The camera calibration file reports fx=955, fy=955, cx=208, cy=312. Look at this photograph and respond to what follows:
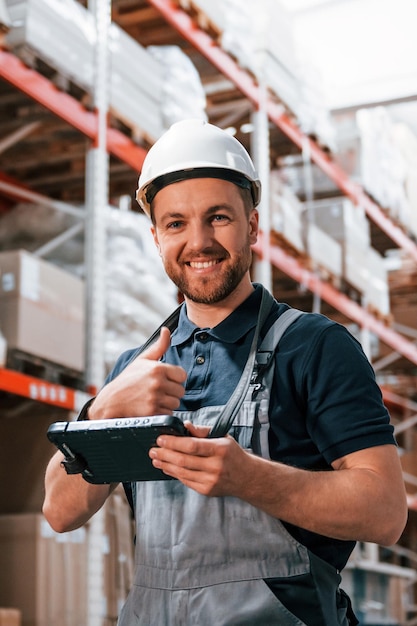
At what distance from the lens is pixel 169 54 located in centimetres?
613

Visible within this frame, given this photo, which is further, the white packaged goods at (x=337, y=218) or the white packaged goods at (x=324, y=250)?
the white packaged goods at (x=337, y=218)

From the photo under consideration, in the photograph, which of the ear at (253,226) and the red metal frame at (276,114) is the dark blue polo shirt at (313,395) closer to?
the ear at (253,226)

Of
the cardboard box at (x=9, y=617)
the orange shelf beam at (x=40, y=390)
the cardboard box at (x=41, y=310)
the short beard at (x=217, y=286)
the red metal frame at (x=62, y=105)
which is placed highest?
the red metal frame at (x=62, y=105)

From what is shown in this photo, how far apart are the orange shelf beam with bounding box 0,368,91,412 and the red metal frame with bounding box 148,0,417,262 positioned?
2593mm

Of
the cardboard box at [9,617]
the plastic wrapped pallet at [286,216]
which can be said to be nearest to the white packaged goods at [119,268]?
the cardboard box at [9,617]

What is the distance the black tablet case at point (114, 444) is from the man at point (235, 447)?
0.03m

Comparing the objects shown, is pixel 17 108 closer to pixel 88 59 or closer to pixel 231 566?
pixel 88 59

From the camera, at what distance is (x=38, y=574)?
4.52m

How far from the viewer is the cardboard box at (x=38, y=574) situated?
14.8 feet

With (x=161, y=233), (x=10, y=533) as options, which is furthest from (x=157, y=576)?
(x=10, y=533)

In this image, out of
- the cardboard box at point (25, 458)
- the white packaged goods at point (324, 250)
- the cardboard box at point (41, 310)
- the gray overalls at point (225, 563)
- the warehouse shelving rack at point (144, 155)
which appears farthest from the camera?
the white packaged goods at point (324, 250)

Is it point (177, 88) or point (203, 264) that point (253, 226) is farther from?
point (177, 88)

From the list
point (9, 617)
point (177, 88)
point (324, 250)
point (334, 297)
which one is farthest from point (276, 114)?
point (9, 617)

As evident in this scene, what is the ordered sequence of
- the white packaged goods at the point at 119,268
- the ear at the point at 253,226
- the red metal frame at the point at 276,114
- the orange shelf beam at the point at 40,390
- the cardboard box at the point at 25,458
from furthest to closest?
1. the red metal frame at the point at 276,114
2. the white packaged goods at the point at 119,268
3. the cardboard box at the point at 25,458
4. the orange shelf beam at the point at 40,390
5. the ear at the point at 253,226
